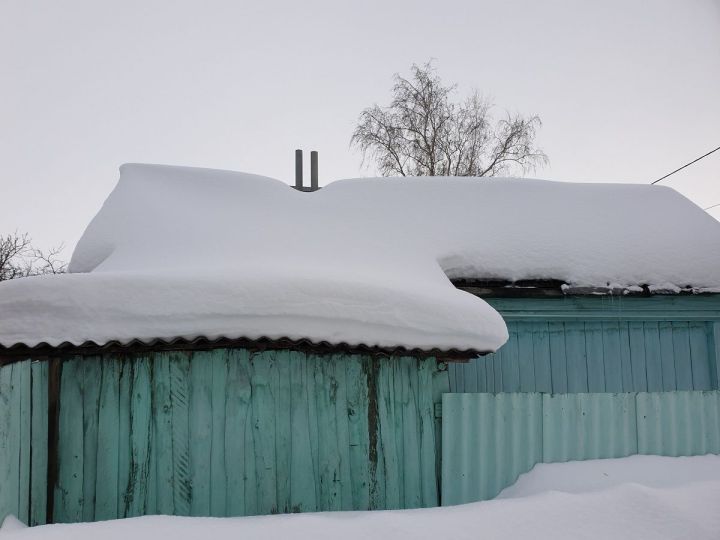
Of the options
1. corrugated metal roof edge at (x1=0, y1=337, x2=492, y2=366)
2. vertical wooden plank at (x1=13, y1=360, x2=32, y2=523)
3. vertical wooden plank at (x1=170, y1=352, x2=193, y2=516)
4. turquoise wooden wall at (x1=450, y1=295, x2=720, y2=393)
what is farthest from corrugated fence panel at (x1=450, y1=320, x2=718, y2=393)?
vertical wooden plank at (x1=13, y1=360, x2=32, y2=523)

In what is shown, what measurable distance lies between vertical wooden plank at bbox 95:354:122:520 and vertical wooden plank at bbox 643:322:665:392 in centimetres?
588

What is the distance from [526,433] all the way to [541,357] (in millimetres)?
2356

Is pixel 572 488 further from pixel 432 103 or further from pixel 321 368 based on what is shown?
pixel 432 103

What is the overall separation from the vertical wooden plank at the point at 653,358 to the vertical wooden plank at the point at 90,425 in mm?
6003

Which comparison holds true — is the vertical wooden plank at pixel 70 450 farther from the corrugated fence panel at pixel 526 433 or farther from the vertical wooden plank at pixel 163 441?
the corrugated fence panel at pixel 526 433

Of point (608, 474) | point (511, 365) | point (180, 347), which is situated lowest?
point (608, 474)

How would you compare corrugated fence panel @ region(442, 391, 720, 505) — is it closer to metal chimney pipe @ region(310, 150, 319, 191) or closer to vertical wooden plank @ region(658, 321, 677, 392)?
vertical wooden plank @ region(658, 321, 677, 392)

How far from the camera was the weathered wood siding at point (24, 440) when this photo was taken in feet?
11.0

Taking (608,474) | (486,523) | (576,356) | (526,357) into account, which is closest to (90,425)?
(486,523)

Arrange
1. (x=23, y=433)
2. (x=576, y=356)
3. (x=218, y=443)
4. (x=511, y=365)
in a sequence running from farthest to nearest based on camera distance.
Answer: (x=576, y=356)
(x=511, y=365)
(x=218, y=443)
(x=23, y=433)

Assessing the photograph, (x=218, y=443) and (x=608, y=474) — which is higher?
(x=218, y=443)

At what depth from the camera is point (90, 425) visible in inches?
156

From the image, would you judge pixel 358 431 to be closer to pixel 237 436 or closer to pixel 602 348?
pixel 237 436

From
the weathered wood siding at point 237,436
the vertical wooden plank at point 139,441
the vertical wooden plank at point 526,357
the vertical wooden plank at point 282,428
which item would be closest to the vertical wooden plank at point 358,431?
the weathered wood siding at point 237,436
